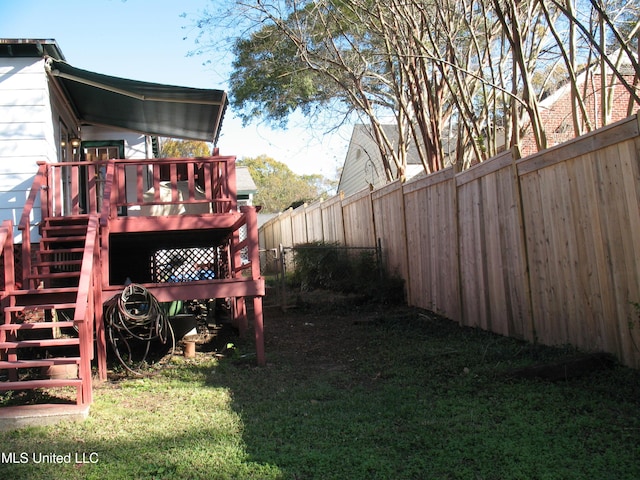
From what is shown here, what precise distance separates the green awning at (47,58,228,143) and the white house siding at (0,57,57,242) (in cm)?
36

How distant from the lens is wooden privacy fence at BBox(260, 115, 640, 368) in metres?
4.67

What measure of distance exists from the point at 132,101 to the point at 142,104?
20 cm

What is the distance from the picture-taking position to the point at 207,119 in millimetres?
10203

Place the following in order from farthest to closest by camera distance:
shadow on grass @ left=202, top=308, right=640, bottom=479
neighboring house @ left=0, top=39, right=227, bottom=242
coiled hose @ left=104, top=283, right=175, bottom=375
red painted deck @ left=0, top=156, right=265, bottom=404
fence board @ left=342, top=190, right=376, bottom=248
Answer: fence board @ left=342, top=190, right=376, bottom=248
neighboring house @ left=0, top=39, right=227, bottom=242
coiled hose @ left=104, top=283, right=175, bottom=375
red painted deck @ left=0, top=156, right=265, bottom=404
shadow on grass @ left=202, top=308, right=640, bottom=479

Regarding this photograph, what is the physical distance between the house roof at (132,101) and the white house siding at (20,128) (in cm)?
21

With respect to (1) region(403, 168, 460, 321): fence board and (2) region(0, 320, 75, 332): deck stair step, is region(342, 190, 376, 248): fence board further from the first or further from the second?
(2) region(0, 320, 75, 332): deck stair step

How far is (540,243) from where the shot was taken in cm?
586

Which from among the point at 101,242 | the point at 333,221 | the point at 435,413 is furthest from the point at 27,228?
the point at 333,221

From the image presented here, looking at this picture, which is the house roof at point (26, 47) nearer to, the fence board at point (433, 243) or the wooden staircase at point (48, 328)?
the wooden staircase at point (48, 328)

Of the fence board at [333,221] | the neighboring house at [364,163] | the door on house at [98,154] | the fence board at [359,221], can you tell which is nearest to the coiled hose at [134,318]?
the door on house at [98,154]

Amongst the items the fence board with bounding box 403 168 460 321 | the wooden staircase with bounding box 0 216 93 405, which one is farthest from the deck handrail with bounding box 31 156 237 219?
the fence board with bounding box 403 168 460 321

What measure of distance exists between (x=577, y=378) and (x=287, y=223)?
49.6ft

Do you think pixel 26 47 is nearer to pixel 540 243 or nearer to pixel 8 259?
pixel 8 259

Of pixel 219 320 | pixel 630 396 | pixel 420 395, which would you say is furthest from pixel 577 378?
pixel 219 320
